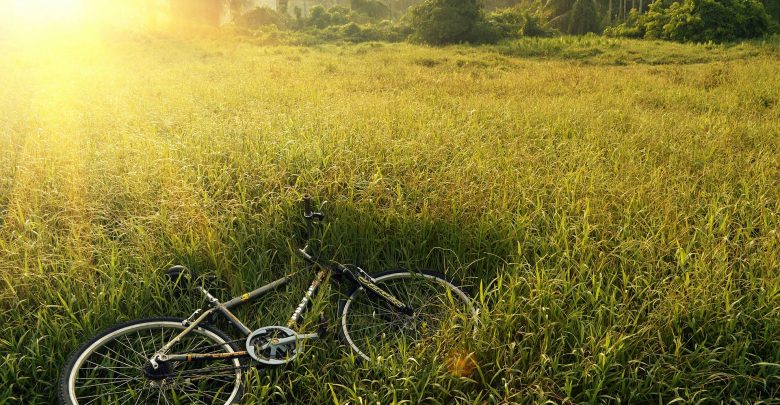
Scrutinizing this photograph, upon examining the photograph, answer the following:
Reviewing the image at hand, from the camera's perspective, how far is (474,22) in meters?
24.7

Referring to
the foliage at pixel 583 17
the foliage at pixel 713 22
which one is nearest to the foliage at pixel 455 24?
the foliage at pixel 713 22

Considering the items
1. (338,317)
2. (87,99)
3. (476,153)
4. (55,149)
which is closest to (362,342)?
(338,317)

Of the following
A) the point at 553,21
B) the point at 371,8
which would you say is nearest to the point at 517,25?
the point at 553,21

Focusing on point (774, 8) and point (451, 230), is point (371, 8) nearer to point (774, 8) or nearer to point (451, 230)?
point (774, 8)

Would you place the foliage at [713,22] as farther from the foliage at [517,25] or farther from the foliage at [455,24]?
the foliage at [455,24]

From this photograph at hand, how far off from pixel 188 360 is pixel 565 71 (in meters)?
12.6

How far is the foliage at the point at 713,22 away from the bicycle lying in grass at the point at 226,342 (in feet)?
76.4

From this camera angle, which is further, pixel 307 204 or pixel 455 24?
pixel 455 24

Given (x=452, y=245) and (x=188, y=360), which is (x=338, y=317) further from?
(x=452, y=245)

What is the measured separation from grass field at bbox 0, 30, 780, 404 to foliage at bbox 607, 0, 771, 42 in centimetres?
1635

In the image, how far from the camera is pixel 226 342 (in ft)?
8.77

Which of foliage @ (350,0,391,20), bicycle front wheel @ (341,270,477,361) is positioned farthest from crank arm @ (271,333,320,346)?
foliage @ (350,0,391,20)

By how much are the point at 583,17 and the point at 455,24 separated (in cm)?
1113

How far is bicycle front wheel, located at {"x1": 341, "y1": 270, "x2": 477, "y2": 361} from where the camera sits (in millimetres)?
2736
